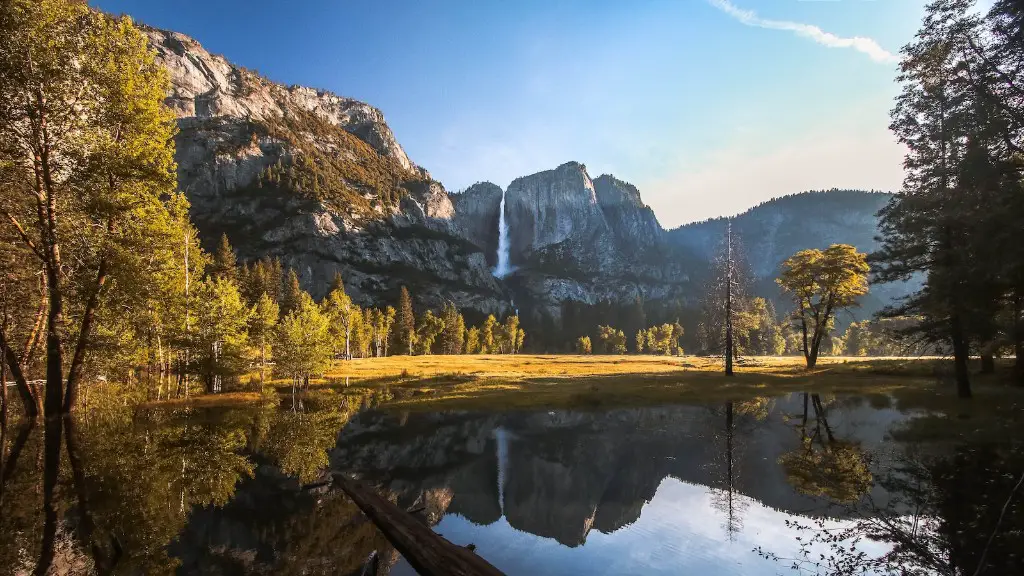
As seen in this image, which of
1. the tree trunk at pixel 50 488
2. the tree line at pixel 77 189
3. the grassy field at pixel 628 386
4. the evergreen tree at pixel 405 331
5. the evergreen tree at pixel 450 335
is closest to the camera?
the tree trunk at pixel 50 488

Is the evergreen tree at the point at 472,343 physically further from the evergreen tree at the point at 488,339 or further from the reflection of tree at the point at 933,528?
the reflection of tree at the point at 933,528

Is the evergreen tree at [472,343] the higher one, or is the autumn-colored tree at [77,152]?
the autumn-colored tree at [77,152]

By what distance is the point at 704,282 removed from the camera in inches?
1789

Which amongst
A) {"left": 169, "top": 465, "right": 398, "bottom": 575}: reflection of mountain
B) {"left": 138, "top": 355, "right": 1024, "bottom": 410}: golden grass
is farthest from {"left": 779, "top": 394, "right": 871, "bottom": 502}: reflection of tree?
{"left": 169, "top": 465, "right": 398, "bottom": 575}: reflection of mountain

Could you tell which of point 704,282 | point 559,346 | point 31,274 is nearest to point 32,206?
point 31,274

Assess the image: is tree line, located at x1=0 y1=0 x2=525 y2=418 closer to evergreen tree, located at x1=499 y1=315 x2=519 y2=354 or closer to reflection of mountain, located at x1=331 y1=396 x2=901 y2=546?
reflection of mountain, located at x1=331 y1=396 x2=901 y2=546

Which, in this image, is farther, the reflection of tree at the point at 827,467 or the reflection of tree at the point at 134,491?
the reflection of tree at the point at 827,467

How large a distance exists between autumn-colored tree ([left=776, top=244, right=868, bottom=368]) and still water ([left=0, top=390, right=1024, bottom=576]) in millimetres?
27238

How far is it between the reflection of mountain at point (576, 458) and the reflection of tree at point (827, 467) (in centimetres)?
49

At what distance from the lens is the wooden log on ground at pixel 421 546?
608 centimetres

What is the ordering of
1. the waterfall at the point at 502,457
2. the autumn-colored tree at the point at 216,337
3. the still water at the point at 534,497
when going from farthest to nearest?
1. the autumn-colored tree at the point at 216,337
2. the waterfall at the point at 502,457
3. the still water at the point at 534,497

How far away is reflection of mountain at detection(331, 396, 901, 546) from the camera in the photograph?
42.9 ft

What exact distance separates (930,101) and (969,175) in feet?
24.4

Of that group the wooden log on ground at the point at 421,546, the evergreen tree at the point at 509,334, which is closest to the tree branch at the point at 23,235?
the wooden log on ground at the point at 421,546
